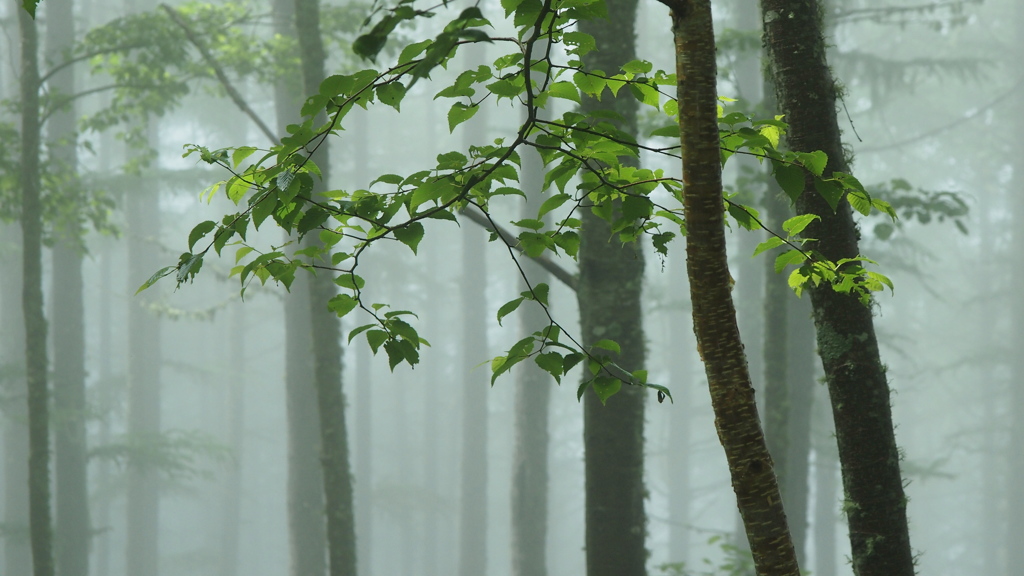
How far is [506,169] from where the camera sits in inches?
70.6

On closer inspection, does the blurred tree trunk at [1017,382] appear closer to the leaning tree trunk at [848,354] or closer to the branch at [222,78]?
the branch at [222,78]

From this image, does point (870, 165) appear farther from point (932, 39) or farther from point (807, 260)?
point (807, 260)

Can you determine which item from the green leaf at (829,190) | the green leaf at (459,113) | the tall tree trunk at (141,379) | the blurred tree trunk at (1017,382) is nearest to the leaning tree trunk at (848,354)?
the green leaf at (829,190)

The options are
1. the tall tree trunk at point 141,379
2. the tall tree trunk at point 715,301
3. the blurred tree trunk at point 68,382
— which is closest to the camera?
the tall tree trunk at point 715,301

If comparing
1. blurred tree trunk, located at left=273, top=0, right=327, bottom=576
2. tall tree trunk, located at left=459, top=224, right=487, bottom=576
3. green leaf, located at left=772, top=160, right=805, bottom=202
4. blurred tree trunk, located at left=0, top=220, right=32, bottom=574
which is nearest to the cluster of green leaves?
green leaf, located at left=772, top=160, right=805, bottom=202

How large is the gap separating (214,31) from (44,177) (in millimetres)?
2431

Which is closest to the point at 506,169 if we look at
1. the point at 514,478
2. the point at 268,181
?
the point at 268,181

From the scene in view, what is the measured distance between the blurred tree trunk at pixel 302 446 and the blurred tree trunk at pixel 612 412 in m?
6.84

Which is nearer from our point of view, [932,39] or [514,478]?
[514,478]

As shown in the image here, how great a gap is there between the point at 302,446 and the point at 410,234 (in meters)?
9.35

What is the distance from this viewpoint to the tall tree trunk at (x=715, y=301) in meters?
1.49

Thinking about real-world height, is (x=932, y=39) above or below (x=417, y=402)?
above

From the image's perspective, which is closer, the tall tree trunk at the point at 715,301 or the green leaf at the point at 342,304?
the tall tree trunk at the point at 715,301

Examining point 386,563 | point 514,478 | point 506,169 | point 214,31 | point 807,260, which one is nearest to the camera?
point 506,169
